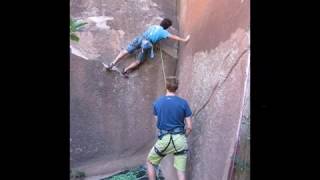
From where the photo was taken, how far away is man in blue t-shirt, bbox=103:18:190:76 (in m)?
8.10

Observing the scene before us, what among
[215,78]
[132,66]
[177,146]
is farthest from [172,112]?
[132,66]

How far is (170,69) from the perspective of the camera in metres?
8.49

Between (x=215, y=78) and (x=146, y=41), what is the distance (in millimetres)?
1768

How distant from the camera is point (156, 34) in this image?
808cm

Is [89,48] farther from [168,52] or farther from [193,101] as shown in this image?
[193,101]

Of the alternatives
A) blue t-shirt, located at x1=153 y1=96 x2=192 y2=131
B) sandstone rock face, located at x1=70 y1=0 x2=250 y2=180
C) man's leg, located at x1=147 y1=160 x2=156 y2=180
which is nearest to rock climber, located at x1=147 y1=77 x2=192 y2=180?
blue t-shirt, located at x1=153 y1=96 x2=192 y2=131

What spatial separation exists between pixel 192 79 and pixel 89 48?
1687 millimetres

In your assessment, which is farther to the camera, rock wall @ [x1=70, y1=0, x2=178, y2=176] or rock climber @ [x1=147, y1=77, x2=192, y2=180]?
rock wall @ [x1=70, y1=0, x2=178, y2=176]

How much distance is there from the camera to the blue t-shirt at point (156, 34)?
8.08 m

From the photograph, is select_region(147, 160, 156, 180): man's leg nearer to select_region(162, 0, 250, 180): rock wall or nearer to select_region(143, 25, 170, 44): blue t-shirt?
select_region(162, 0, 250, 180): rock wall
